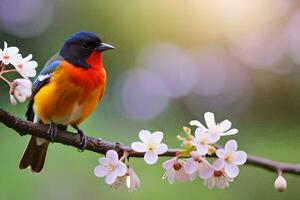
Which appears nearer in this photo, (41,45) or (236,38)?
(41,45)

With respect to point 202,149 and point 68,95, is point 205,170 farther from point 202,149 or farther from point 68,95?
point 68,95

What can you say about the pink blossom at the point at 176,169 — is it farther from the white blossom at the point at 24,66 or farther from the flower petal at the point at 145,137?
the white blossom at the point at 24,66

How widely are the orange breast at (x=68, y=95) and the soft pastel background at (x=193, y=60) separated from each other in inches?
36.0

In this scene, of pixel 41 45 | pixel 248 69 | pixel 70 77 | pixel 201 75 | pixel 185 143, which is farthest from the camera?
pixel 201 75

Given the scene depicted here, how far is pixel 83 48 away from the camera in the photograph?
2615 millimetres

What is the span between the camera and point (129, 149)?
1618mm

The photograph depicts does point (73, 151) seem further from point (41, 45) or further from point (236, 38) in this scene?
point (236, 38)

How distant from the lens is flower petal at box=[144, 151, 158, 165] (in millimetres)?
1515

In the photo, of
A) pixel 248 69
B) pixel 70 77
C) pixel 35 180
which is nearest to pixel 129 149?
pixel 70 77

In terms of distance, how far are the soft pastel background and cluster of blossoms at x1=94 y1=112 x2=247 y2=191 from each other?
71.8 inches

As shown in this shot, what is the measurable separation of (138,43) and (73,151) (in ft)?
9.01

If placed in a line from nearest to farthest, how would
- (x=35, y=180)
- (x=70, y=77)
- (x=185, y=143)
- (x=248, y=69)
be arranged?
(x=185, y=143), (x=70, y=77), (x=35, y=180), (x=248, y=69)

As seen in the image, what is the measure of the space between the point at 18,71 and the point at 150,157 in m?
0.41

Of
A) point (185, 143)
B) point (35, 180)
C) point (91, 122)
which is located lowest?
point (35, 180)
